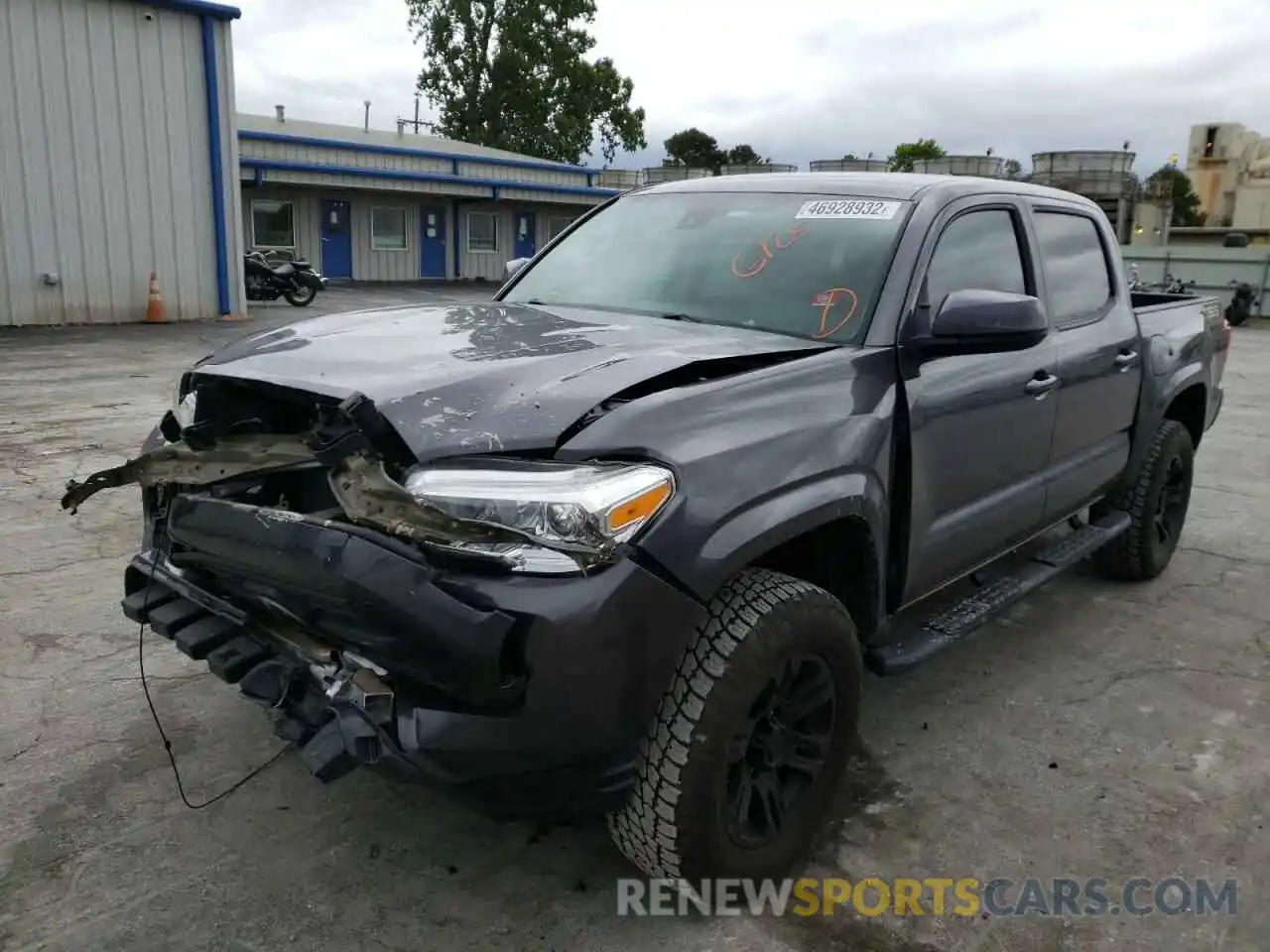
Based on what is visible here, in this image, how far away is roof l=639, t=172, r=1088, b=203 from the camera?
3359 mm

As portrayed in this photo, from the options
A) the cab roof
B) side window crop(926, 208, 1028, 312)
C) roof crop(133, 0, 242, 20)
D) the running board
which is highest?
roof crop(133, 0, 242, 20)

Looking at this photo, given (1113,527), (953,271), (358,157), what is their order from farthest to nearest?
(358,157) < (1113,527) < (953,271)

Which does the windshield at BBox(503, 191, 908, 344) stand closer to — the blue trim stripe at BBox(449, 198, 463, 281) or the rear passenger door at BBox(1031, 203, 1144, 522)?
the rear passenger door at BBox(1031, 203, 1144, 522)

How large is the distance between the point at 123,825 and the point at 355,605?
126 centimetres

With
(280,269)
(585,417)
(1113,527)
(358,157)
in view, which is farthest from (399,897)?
(358,157)

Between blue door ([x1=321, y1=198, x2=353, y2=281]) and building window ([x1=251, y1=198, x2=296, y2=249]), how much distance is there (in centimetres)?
84

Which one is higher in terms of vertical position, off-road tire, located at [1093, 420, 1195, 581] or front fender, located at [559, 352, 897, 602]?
front fender, located at [559, 352, 897, 602]

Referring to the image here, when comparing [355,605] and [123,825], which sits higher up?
[355,605]

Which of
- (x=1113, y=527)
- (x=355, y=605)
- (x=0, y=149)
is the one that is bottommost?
(x=1113, y=527)

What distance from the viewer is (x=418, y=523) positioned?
1999 millimetres

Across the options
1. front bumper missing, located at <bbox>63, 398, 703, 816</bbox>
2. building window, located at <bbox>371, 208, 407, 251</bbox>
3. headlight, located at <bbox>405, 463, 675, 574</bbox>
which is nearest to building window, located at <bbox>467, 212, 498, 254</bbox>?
building window, located at <bbox>371, 208, 407, 251</bbox>

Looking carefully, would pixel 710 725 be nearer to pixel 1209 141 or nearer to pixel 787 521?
pixel 787 521

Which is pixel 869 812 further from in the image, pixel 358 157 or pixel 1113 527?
pixel 358 157

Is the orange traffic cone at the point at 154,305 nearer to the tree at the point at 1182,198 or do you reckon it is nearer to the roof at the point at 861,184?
the roof at the point at 861,184
